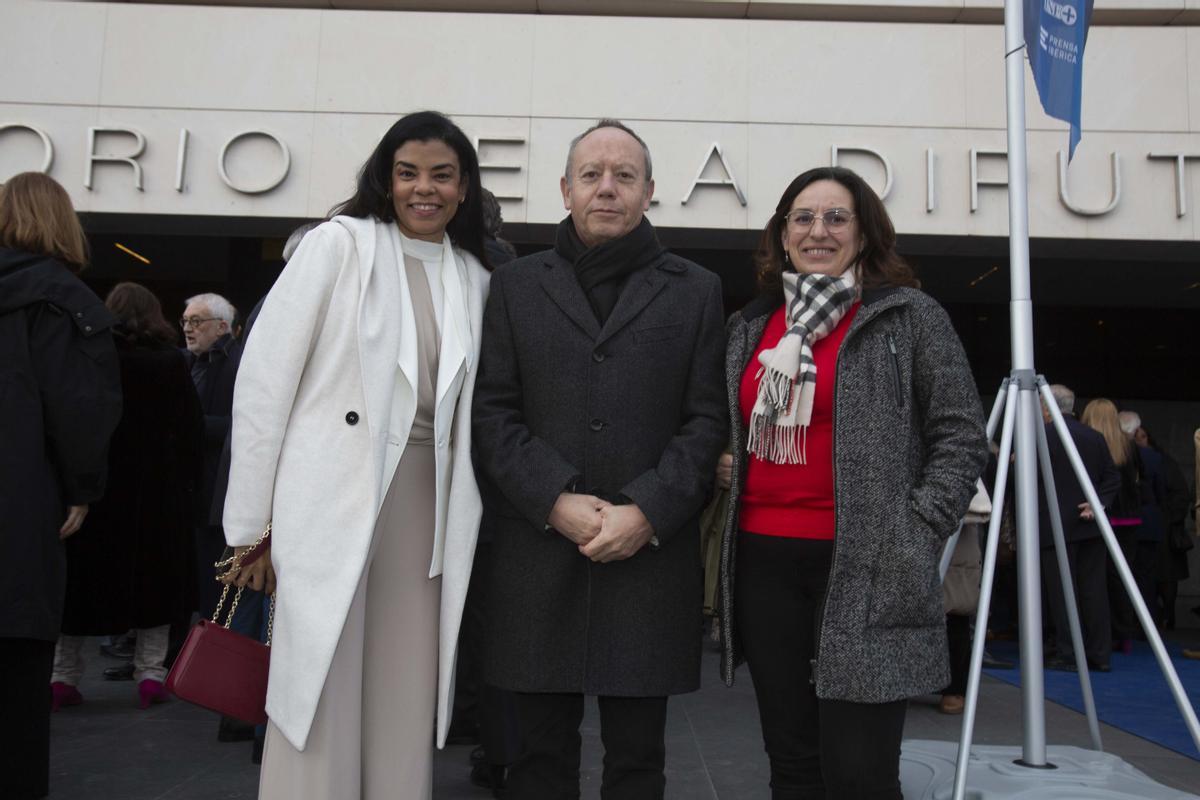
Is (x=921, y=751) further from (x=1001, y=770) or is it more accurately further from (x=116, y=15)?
(x=116, y=15)

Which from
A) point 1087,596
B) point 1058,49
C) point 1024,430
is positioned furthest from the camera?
point 1087,596

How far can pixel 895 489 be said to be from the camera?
87.5 inches

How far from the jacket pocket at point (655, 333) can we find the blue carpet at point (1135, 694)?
11.4ft

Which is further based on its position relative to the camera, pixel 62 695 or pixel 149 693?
pixel 149 693

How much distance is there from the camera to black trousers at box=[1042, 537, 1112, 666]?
6.77 metres

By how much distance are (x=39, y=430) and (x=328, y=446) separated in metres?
1.35

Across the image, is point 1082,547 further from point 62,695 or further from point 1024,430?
point 62,695

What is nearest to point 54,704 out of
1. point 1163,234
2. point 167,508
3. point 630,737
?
point 167,508

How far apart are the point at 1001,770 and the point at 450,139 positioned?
2590 millimetres

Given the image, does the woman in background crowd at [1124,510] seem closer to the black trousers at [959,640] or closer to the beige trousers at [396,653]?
the black trousers at [959,640]

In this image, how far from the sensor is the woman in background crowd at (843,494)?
2188mm

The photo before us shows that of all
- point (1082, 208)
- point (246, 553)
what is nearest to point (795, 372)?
point (246, 553)

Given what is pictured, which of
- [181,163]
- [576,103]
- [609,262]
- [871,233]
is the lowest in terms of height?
[609,262]

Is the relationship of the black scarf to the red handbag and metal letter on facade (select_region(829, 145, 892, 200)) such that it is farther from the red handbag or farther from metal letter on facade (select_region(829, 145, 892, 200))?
metal letter on facade (select_region(829, 145, 892, 200))
